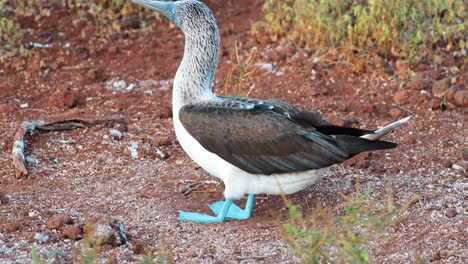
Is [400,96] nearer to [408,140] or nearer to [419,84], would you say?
[419,84]

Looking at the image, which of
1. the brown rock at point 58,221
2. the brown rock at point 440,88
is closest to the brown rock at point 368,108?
the brown rock at point 440,88

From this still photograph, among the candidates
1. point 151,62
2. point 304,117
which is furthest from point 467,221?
point 151,62

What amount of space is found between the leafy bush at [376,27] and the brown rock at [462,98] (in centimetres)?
54

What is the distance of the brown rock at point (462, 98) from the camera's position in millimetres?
7613

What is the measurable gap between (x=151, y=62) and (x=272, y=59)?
117 cm

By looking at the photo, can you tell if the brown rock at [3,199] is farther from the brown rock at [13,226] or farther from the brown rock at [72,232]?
the brown rock at [72,232]

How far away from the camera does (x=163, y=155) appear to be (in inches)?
273

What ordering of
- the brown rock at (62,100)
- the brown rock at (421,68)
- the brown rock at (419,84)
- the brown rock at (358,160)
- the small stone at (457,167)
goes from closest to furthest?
1. the small stone at (457,167)
2. the brown rock at (358,160)
3. the brown rock at (62,100)
4. the brown rock at (419,84)
5. the brown rock at (421,68)

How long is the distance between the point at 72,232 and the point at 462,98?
3756 mm

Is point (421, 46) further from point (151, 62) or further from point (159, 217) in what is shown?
point (159, 217)

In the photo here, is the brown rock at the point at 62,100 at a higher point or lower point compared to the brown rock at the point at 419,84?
lower

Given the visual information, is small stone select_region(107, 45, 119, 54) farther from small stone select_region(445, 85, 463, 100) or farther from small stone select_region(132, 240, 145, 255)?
small stone select_region(132, 240, 145, 255)

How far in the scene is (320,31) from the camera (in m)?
8.34

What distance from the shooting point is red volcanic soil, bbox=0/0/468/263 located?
17.9ft
